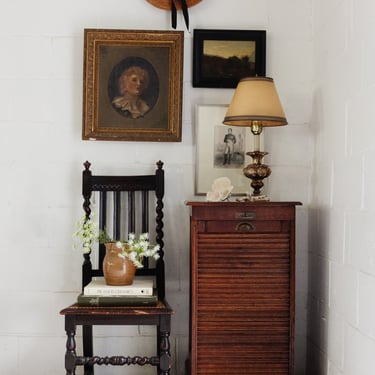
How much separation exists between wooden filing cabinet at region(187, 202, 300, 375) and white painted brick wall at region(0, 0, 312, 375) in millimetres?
495

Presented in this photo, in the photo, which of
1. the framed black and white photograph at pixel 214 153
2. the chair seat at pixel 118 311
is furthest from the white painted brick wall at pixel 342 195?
the chair seat at pixel 118 311

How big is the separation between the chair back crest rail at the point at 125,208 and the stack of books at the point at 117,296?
0.25 metres

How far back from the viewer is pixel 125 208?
3.12 metres

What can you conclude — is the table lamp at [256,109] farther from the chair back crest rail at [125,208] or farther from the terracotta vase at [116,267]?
the terracotta vase at [116,267]

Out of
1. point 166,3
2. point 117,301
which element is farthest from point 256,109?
point 117,301

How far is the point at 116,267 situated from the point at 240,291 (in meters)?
0.59

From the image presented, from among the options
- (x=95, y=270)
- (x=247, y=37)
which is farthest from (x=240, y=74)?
(x=95, y=270)

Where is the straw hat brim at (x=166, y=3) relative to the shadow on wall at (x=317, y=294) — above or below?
above

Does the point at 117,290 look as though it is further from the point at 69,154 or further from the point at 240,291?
the point at 69,154

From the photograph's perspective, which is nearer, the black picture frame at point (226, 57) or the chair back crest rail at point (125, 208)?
the chair back crest rail at point (125, 208)

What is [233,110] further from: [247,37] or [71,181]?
[71,181]

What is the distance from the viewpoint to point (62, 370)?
312 centimetres

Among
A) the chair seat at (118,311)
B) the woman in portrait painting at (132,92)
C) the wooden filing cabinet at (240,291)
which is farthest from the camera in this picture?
the woman in portrait painting at (132,92)

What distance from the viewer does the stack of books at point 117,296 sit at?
8.62ft
